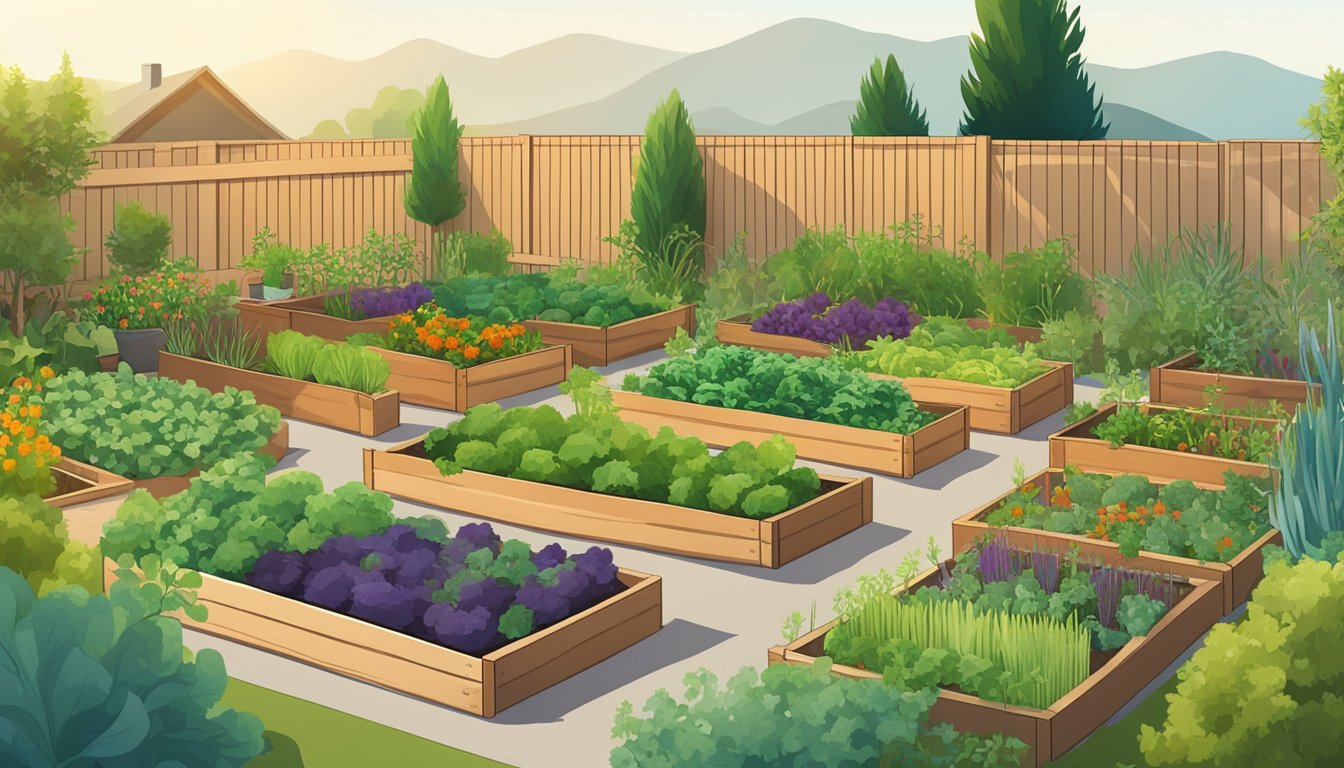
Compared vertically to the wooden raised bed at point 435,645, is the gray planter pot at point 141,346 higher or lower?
higher

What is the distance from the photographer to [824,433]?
9562 mm

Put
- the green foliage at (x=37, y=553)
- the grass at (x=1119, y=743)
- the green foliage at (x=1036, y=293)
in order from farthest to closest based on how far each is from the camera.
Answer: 1. the green foliage at (x=1036, y=293)
2. the green foliage at (x=37, y=553)
3. the grass at (x=1119, y=743)

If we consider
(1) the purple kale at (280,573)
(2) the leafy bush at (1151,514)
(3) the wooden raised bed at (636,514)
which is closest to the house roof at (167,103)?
(3) the wooden raised bed at (636,514)

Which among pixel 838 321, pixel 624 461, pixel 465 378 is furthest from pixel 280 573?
pixel 838 321

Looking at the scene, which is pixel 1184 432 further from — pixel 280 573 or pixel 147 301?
pixel 147 301

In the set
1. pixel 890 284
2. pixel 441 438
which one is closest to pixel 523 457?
pixel 441 438

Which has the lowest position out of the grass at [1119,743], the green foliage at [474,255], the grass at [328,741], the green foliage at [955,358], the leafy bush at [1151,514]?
the grass at [328,741]

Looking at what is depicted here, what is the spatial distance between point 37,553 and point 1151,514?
16.6 feet

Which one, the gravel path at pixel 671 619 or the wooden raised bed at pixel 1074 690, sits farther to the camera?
the gravel path at pixel 671 619

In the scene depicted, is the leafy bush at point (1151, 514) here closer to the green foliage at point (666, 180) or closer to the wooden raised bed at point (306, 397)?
the wooden raised bed at point (306, 397)

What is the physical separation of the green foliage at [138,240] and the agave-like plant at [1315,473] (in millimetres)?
10311

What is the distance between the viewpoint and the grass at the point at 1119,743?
522 centimetres

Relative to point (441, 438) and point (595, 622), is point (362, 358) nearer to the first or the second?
point (441, 438)

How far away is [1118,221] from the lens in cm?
1422
